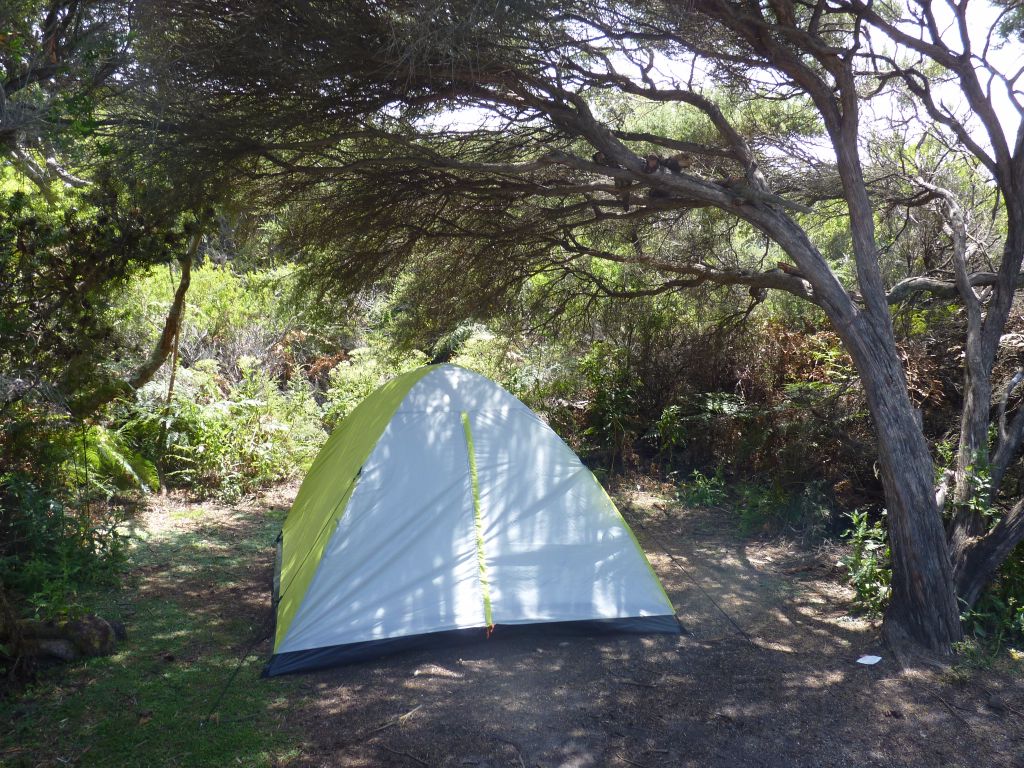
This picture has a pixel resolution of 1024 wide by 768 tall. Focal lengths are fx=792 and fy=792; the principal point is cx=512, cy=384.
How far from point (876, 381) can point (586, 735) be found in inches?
Result: 109

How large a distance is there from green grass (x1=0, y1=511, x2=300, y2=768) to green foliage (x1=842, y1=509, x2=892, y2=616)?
12.1 ft

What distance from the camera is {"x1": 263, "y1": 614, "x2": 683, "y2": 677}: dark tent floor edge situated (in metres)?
4.27

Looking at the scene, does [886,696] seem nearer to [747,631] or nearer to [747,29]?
[747,631]

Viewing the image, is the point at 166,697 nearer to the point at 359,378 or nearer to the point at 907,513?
the point at 907,513

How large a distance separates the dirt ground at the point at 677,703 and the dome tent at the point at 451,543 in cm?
23

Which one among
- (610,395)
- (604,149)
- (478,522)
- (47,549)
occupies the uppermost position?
(604,149)

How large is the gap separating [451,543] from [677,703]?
1528mm

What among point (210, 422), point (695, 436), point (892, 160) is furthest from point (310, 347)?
point (892, 160)

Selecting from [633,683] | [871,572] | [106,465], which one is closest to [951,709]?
[871,572]

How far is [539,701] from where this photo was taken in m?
4.05

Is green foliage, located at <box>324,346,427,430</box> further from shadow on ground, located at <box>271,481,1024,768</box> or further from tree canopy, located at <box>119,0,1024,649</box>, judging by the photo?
shadow on ground, located at <box>271,481,1024,768</box>

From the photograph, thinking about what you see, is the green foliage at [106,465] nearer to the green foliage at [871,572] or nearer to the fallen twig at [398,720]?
the fallen twig at [398,720]

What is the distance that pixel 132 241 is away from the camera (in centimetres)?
560

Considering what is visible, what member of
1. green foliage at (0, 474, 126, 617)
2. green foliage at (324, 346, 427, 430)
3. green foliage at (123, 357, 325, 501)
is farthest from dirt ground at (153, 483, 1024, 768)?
green foliage at (324, 346, 427, 430)
